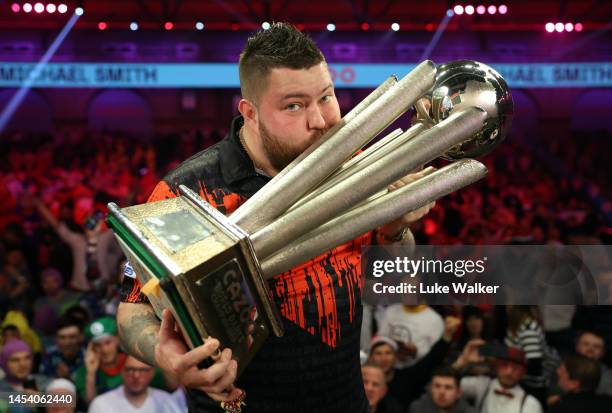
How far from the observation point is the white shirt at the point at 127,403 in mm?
4211

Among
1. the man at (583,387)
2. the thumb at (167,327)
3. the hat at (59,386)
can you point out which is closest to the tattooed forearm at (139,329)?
the thumb at (167,327)

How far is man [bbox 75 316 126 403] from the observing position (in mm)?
4562

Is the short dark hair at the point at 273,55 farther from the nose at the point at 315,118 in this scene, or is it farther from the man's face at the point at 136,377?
the man's face at the point at 136,377

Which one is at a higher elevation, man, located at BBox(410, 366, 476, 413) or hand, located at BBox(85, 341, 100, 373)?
hand, located at BBox(85, 341, 100, 373)

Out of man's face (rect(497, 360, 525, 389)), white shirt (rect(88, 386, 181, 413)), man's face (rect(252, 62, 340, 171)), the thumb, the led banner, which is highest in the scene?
the led banner

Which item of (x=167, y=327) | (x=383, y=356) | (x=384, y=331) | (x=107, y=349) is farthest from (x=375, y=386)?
(x=167, y=327)

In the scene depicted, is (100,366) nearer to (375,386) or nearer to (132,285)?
(375,386)

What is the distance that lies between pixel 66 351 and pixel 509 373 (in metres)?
2.70

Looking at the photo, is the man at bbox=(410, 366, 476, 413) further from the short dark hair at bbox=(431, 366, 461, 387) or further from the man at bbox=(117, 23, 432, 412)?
the man at bbox=(117, 23, 432, 412)

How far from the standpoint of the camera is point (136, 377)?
14.0 feet

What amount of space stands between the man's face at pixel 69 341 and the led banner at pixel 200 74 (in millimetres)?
6390

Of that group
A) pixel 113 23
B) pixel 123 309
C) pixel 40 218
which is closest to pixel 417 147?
pixel 123 309

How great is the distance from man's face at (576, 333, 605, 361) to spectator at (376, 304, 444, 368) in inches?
34.5

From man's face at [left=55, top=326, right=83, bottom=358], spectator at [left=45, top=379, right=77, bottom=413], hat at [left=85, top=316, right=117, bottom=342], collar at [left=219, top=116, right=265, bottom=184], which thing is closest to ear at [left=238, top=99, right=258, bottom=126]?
collar at [left=219, top=116, right=265, bottom=184]
